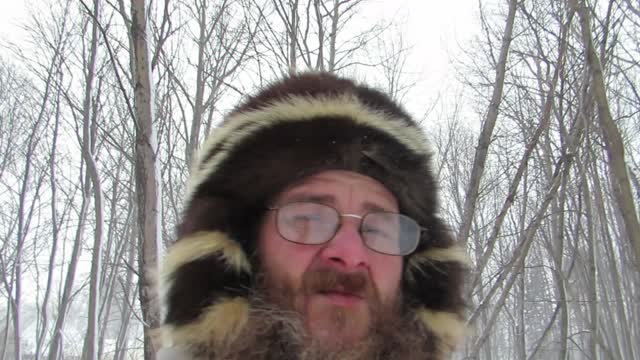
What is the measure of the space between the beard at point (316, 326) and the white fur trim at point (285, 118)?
0.33 m

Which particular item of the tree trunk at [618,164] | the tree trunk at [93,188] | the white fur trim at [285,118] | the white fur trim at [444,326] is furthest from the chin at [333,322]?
the tree trunk at [93,188]

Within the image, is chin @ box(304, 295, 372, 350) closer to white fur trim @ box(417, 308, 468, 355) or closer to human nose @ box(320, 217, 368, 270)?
human nose @ box(320, 217, 368, 270)

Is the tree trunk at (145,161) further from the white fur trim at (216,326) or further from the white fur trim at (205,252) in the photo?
the white fur trim at (216,326)

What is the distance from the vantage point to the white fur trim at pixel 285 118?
1388 mm

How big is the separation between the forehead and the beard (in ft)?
0.59

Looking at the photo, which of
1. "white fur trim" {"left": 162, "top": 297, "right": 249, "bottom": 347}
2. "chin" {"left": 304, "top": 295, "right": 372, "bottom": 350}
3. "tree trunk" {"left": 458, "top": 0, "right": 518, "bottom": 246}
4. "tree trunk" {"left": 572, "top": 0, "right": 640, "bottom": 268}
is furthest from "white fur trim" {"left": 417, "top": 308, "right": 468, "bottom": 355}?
"tree trunk" {"left": 458, "top": 0, "right": 518, "bottom": 246}

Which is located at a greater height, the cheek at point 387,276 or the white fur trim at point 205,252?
the white fur trim at point 205,252

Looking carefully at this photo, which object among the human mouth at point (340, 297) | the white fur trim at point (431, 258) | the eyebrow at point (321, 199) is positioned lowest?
the human mouth at point (340, 297)

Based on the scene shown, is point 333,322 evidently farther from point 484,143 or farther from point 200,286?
point 484,143

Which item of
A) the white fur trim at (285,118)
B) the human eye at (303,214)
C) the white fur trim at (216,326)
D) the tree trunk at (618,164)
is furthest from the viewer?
the tree trunk at (618,164)

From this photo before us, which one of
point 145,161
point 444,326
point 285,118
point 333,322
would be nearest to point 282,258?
point 333,322

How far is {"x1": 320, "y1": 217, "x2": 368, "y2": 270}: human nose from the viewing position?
1237 millimetres

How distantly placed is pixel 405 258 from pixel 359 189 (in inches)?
9.5

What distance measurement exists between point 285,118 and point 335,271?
0.40 metres
